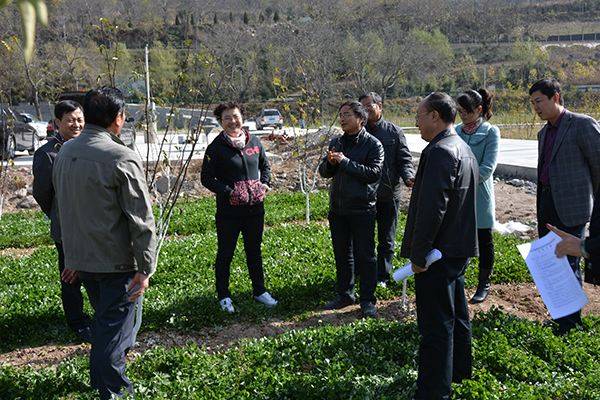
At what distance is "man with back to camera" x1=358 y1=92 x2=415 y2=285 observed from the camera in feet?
16.2

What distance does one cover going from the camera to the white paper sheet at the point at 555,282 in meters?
3.04

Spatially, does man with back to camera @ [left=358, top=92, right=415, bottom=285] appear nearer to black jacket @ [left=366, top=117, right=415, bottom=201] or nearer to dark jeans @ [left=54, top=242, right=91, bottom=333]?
black jacket @ [left=366, top=117, right=415, bottom=201]

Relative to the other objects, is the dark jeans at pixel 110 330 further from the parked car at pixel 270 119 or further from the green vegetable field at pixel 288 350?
the parked car at pixel 270 119

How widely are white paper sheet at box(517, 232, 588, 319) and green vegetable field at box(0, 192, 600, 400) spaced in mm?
456

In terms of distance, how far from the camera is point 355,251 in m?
4.51

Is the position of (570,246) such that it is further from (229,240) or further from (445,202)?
(229,240)

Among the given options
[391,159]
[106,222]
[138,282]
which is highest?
[391,159]

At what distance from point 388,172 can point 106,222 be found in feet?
10.6

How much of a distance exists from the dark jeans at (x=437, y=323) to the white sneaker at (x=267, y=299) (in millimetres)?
2067

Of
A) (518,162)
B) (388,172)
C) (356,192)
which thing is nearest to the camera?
(356,192)

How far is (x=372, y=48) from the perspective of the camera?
2105 inches

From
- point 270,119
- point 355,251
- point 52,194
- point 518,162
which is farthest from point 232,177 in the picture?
point 270,119

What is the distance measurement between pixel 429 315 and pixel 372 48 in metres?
54.8

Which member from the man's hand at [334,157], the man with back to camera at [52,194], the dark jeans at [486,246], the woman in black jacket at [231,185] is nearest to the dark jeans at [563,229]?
the dark jeans at [486,246]
